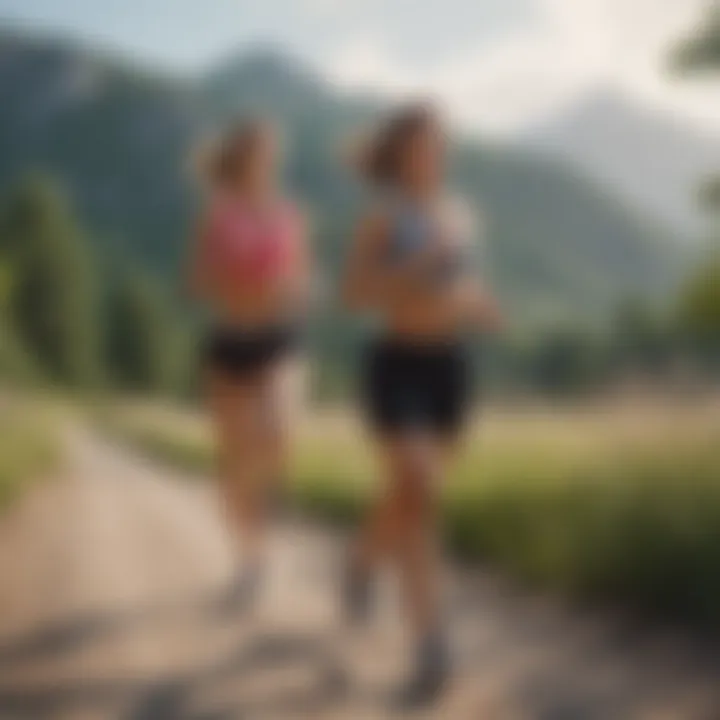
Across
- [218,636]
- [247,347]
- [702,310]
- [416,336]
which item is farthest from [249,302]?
[702,310]

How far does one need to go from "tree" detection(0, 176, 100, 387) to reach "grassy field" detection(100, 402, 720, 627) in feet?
0.22

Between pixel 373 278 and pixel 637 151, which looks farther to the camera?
pixel 637 151

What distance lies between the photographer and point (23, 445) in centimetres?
107

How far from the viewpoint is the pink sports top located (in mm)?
1021

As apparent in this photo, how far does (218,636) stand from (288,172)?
1.38 ft

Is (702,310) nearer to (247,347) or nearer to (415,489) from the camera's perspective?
(415,489)

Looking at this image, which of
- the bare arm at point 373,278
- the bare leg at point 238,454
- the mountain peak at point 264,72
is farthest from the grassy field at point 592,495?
the mountain peak at point 264,72

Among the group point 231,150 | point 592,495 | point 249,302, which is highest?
point 231,150

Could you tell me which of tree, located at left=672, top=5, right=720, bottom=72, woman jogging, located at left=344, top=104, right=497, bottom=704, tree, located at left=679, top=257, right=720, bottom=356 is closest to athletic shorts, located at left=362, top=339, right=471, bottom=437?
woman jogging, located at left=344, top=104, right=497, bottom=704

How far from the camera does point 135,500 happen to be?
3.53ft

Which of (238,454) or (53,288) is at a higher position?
(53,288)

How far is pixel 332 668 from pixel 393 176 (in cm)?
44

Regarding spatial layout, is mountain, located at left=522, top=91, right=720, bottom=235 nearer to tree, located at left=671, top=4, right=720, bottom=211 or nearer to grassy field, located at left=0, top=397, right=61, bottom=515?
tree, located at left=671, top=4, right=720, bottom=211

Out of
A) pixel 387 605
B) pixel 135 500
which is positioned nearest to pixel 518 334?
pixel 387 605
